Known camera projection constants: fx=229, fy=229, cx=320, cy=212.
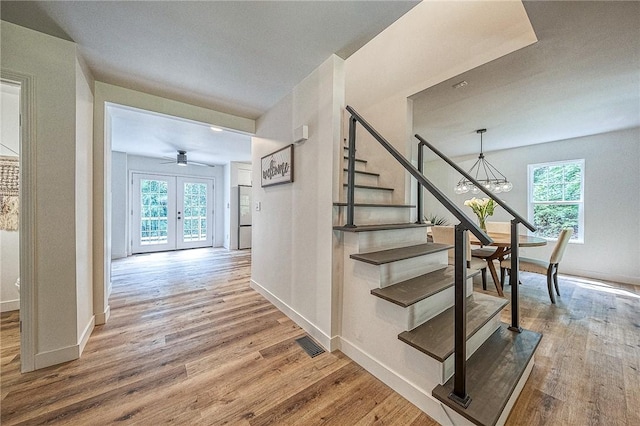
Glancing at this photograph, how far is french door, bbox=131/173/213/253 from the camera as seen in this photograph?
5840 mm

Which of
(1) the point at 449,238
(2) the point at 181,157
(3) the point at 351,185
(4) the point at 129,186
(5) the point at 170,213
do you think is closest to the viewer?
(3) the point at 351,185

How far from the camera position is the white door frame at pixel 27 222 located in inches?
60.6

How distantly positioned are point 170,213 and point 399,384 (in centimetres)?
671

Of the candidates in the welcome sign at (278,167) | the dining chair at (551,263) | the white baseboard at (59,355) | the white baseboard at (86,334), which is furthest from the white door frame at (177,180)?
the dining chair at (551,263)

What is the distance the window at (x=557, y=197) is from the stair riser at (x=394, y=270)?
380 cm

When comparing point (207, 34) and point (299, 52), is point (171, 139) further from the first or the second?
point (299, 52)

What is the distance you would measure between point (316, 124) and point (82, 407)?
2410 mm

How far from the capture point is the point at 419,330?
1384mm

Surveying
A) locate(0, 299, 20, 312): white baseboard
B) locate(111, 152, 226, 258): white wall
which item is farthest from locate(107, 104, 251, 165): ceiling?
locate(0, 299, 20, 312): white baseboard

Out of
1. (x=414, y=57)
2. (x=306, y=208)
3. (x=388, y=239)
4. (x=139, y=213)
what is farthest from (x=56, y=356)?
(x=139, y=213)

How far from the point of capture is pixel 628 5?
4.70 ft

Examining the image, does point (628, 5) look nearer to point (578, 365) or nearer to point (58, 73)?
point (578, 365)

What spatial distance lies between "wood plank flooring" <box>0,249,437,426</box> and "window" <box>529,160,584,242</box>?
4.71 metres

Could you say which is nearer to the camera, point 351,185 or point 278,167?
point 351,185
